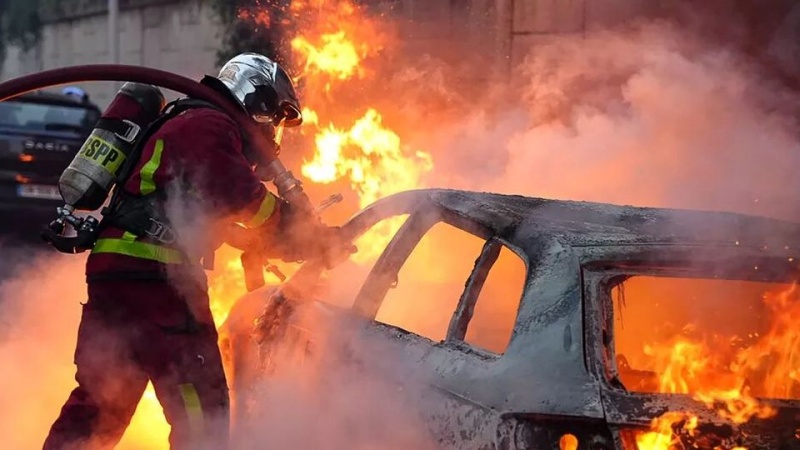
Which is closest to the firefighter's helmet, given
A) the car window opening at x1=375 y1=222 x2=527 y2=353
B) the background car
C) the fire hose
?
the fire hose

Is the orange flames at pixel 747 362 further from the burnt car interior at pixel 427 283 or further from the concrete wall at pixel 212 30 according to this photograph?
the concrete wall at pixel 212 30

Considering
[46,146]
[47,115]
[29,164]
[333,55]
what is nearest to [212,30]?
[47,115]

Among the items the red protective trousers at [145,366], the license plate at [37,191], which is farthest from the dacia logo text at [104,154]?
the license plate at [37,191]

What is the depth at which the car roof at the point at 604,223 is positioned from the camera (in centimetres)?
280

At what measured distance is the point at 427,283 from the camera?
12.8ft

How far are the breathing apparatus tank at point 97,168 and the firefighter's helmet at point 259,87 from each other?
40 cm

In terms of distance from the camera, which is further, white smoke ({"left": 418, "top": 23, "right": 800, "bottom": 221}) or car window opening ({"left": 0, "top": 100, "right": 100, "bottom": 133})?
car window opening ({"left": 0, "top": 100, "right": 100, "bottom": 133})

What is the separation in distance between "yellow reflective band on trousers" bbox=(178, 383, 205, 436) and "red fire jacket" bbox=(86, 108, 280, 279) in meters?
0.44

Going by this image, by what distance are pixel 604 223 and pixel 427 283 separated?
3.35 ft

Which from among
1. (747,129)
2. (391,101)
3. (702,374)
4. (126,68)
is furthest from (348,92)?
(702,374)

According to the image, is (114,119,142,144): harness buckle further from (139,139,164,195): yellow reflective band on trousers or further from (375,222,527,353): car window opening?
(375,222,527,353): car window opening

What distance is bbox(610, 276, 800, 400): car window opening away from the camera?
320 centimetres

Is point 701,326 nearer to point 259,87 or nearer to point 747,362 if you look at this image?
point 747,362

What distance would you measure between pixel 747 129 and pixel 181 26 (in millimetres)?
11439
